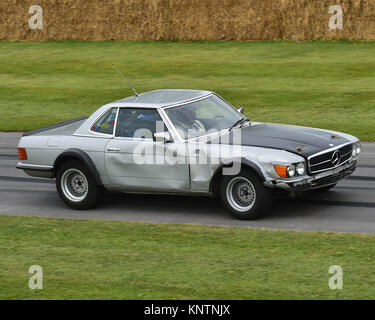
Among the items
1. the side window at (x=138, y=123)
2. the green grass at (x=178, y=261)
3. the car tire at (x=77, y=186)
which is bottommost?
the green grass at (x=178, y=261)

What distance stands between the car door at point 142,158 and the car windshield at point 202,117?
233 millimetres

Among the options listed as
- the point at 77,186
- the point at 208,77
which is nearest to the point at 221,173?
the point at 77,186

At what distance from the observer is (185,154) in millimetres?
11039

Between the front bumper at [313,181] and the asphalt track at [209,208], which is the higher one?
the front bumper at [313,181]

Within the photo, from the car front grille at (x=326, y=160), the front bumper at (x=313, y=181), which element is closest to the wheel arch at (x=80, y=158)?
the front bumper at (x=313, y=181)

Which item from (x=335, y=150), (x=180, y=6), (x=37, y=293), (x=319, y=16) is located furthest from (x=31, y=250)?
(x=180, y=6)

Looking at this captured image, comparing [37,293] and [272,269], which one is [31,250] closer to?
[37,293]

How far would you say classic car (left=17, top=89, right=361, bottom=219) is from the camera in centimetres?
1066

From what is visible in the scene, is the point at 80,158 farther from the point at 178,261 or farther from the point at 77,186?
the point at 178,261

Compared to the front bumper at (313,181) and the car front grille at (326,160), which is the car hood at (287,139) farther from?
the front bumper at (313,181)

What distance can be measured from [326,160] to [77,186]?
140 inches

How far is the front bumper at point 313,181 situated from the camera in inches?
414

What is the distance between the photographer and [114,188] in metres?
11.8

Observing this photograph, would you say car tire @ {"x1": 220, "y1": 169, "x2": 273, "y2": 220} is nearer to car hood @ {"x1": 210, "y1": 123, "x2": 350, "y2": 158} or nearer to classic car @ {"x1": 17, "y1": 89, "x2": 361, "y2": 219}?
classic car @ {"x1": 17, "y1": 89, "x2": 361, "y2": 219}
